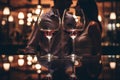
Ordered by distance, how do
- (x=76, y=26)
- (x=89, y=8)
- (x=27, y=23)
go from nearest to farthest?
1. (x=76, y=26)
2. (x=89, y=8)
3. (x=27, y=23)

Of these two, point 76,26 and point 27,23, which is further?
point 27,23

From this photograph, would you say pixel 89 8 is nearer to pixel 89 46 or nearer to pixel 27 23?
pixel 89 46

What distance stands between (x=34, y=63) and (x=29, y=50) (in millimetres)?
408

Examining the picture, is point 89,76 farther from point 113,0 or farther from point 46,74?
point 113,0

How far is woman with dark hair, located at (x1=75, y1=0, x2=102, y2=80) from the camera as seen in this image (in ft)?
6.46

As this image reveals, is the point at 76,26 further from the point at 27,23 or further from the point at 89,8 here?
the point at 27,23

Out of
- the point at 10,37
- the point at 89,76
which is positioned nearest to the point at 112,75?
the point at 89,76

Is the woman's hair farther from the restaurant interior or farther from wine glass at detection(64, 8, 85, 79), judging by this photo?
the restaurant interior

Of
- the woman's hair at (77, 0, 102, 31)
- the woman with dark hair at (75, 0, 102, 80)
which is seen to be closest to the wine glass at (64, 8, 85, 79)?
the woman with dark hair at (75, 0, 102, 80)

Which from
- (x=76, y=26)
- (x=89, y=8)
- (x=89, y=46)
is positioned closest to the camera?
(x=76, y=26)

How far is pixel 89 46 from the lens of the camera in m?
2.65

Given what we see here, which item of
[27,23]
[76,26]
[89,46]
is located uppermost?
[76,26]

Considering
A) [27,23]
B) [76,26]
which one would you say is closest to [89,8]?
[76,26]

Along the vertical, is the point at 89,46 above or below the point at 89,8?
below
